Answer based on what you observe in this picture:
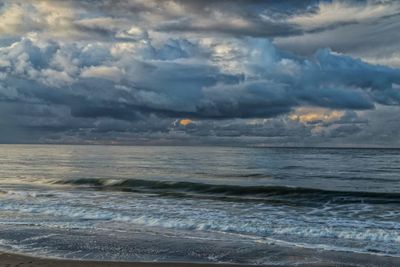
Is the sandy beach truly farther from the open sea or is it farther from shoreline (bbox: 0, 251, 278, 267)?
the open sea

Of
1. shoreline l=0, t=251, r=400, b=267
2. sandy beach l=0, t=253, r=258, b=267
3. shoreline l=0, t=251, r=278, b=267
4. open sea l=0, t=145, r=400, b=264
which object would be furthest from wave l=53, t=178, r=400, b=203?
sandy beach l=0, t=253, r=258, b=267

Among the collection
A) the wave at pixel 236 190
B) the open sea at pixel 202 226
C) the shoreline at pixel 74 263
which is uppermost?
the shoreline at pixel 74 263

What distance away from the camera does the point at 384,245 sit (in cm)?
1275

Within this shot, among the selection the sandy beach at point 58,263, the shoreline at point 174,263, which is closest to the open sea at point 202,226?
the shoreline at point 174,263

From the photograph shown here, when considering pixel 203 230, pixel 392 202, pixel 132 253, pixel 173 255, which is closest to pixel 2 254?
pixel 132 253

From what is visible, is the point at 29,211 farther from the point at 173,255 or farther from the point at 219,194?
the point at 219,194

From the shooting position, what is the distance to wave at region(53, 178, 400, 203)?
26505 millimetres

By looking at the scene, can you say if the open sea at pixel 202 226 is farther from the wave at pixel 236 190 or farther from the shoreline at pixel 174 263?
the shoreline at pixel 174 263

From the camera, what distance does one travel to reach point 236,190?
30328 millimetres

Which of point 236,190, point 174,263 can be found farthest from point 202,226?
point 236,190

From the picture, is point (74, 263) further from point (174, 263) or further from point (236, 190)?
point (236, 190)

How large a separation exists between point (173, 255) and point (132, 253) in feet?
3.84

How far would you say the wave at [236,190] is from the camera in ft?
87.0

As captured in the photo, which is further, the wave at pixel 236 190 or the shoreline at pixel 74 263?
the wave at pixel 236 190
